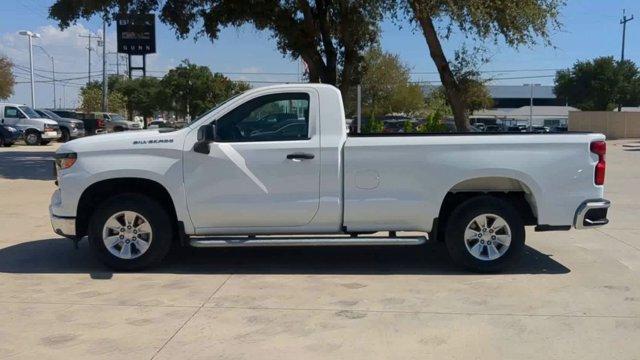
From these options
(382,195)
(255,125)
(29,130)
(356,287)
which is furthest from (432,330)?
(29,130)

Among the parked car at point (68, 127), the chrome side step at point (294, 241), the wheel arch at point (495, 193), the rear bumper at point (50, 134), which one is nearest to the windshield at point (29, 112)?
the rear bumper at point (50, 134)

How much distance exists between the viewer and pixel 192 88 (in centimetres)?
6181

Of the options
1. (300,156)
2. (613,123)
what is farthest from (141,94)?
(300,156)

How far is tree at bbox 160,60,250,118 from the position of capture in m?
61.5

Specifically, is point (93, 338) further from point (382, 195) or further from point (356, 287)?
point (382, 195)

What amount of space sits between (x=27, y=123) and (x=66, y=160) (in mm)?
27101

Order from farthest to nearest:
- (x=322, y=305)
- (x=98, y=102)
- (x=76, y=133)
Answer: (x=98, y=102), (x=76, y=133), (x=322, y=305)

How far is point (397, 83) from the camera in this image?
58.9 meters

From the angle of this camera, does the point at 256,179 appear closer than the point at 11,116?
Yes

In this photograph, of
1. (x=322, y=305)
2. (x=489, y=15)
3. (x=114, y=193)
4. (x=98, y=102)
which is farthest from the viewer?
(x=98, y=102)

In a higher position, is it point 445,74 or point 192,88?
point 192,88

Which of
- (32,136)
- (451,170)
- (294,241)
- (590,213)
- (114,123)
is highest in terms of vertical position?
(114,123)

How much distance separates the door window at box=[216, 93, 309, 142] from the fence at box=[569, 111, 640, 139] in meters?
48.8

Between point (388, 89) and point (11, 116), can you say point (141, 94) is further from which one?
point (11, 116)
